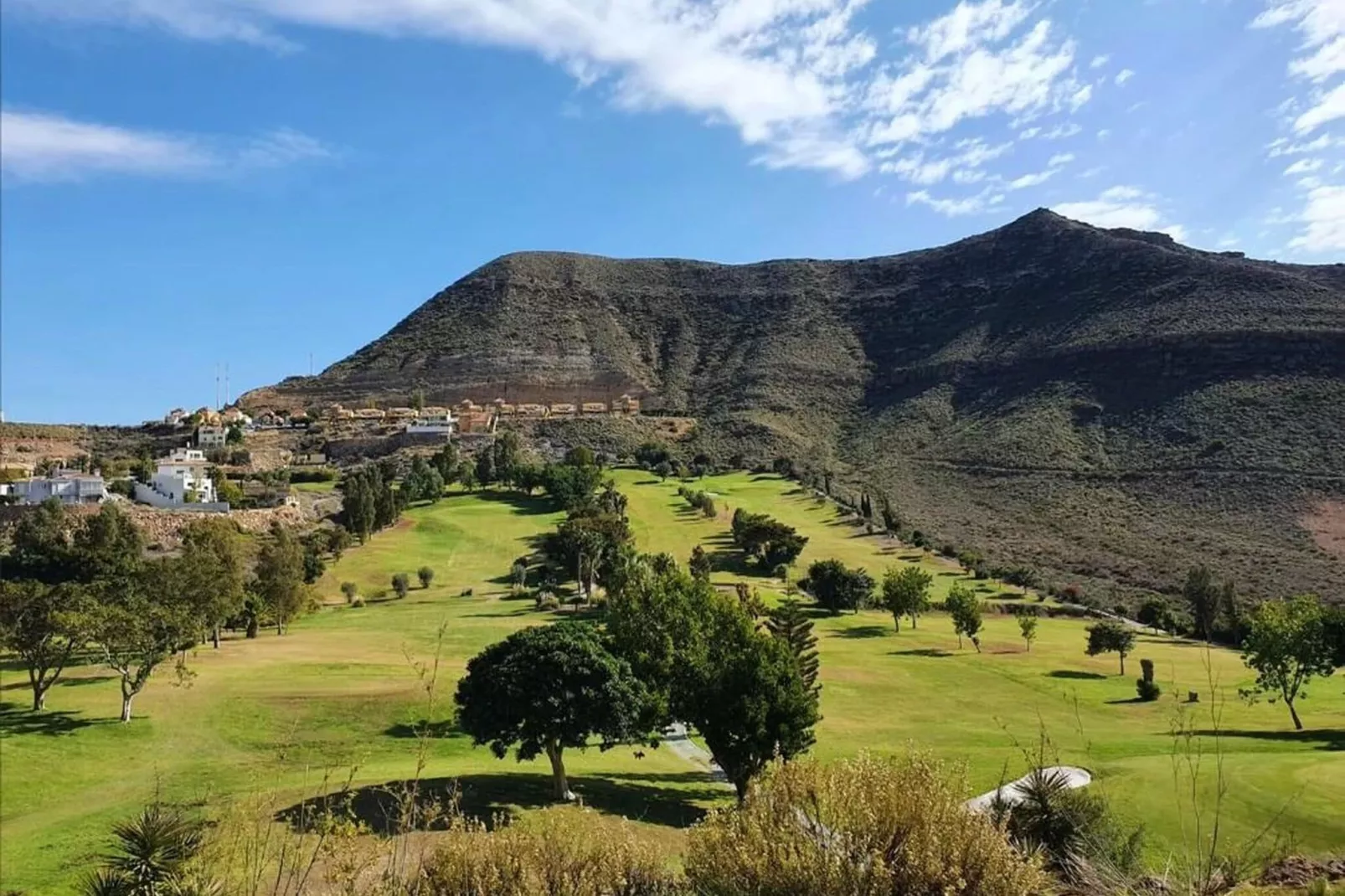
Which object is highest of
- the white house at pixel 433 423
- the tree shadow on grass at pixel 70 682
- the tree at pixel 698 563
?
the white house at pixel 433 423

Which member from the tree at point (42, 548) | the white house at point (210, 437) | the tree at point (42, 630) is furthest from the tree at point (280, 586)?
the white house at point (210, 437)

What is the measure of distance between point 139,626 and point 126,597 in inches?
175

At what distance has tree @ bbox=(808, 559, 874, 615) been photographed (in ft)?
198

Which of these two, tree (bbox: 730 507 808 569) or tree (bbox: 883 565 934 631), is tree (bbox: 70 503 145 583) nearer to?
tree (bbox: 730 507 808 569)

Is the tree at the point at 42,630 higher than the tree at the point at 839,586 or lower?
higher

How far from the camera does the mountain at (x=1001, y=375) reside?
80.9 meters

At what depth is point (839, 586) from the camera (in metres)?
60.3

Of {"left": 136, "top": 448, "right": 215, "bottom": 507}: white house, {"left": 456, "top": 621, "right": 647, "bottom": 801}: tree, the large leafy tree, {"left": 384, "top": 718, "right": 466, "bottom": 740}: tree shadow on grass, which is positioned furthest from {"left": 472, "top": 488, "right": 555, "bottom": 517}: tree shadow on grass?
{"left": 456, "top": 621, "right": 647, "bottom": 801}: tree

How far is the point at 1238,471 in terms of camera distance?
281 feet

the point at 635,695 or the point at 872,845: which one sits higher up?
the point at 872,845

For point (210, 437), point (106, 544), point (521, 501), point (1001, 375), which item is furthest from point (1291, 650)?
point (210, 437)

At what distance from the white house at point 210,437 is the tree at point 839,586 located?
274 feet

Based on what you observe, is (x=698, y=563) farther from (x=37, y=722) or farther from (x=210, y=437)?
(x=210, y=437)

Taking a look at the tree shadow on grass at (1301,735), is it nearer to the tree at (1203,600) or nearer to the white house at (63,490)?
the tree at (1203,600)
